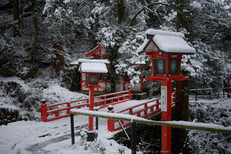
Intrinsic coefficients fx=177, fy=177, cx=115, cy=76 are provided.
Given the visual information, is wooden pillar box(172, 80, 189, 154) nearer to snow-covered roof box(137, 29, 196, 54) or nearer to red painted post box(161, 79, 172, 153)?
red painted post box(161, 79, 172, 153)

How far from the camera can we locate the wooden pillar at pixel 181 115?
338 inches

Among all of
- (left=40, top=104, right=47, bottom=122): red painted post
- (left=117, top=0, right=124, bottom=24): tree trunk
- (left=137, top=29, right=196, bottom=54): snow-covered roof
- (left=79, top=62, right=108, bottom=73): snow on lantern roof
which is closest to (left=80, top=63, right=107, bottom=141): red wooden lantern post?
(left=79, top=62, right=108, bottom=73): snow on lantern roof

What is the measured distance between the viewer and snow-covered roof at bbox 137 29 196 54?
4.25 meters

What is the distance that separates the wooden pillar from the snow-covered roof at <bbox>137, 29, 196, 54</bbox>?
4.81m

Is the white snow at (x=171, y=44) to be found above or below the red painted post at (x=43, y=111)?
above

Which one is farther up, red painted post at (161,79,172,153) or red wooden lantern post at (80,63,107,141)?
red wooden lantern post at (80,63,107,141)

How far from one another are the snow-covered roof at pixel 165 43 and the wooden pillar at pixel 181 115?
4.81 m

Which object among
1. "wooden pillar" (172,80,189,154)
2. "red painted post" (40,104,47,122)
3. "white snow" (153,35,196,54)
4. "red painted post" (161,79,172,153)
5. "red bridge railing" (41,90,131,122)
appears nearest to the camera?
"white snow" (153,35,196,54)

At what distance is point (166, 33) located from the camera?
184 inches

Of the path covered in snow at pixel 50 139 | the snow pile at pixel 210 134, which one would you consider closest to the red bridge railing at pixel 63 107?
the path covered in snow at pixel 50 139

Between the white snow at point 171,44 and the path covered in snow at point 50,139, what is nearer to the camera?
the white snow at point 171,44

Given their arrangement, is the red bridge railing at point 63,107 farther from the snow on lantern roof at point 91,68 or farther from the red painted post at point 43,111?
the snow on lantern roof at point 91,68

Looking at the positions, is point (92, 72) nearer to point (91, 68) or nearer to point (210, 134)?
point (91, 68)

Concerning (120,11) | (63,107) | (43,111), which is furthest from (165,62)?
(63,107)
